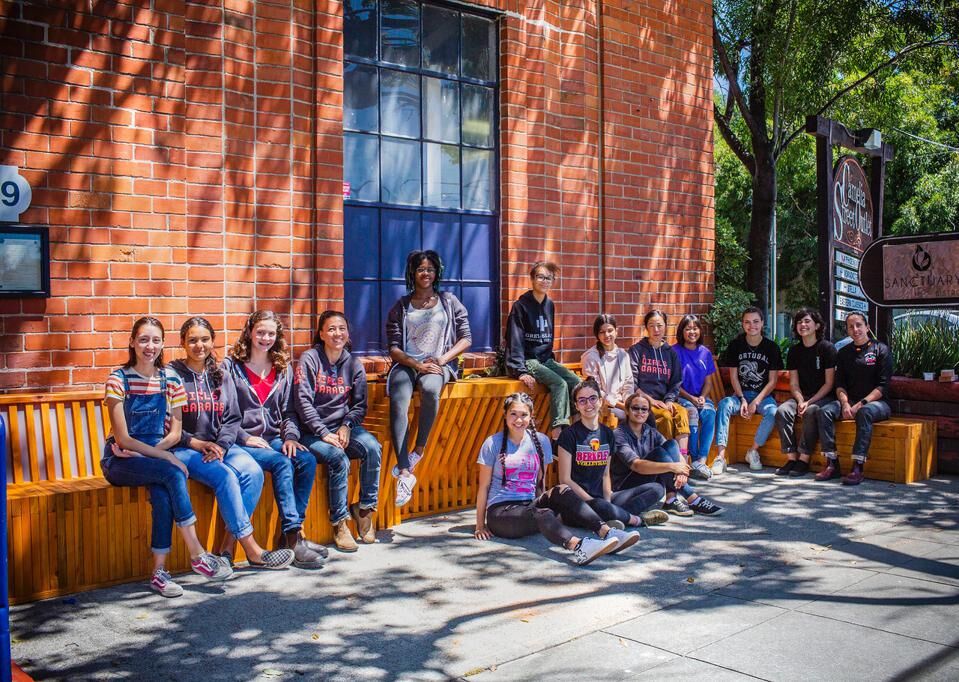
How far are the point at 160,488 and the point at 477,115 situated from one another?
4891mm

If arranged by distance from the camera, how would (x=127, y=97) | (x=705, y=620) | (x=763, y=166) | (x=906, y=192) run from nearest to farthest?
(x=705, y=620)
(x=127, y=97)
(x=763, y=166)
(x=906, y=192)

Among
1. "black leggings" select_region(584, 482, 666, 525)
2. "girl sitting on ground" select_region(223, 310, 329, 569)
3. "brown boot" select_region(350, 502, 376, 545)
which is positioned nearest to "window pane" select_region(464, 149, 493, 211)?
"girl sitting on ground" select_region(223, 310, 329, 569)

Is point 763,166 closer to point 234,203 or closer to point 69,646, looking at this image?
point 234,203

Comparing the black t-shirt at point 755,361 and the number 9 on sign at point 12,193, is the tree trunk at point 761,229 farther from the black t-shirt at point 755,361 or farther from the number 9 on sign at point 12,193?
the number 9 on sign at point 12,193

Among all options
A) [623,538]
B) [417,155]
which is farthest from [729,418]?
[417,155]

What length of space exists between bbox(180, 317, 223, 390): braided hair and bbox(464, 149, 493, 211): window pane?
3294 millimetres

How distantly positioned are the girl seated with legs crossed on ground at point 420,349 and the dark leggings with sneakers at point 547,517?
826 millimetres

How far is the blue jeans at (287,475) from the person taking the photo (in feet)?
21.7

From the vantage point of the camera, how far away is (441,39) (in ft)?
29.8

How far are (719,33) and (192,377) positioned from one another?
1180 centimetres

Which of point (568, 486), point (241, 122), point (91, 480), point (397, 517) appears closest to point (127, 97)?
point (241, 122)

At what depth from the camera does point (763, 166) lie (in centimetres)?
1520

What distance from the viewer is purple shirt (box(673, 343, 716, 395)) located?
391 inches

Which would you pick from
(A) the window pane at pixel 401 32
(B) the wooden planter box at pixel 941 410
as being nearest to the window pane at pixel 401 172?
(A) the window pane at pixel 401 32
